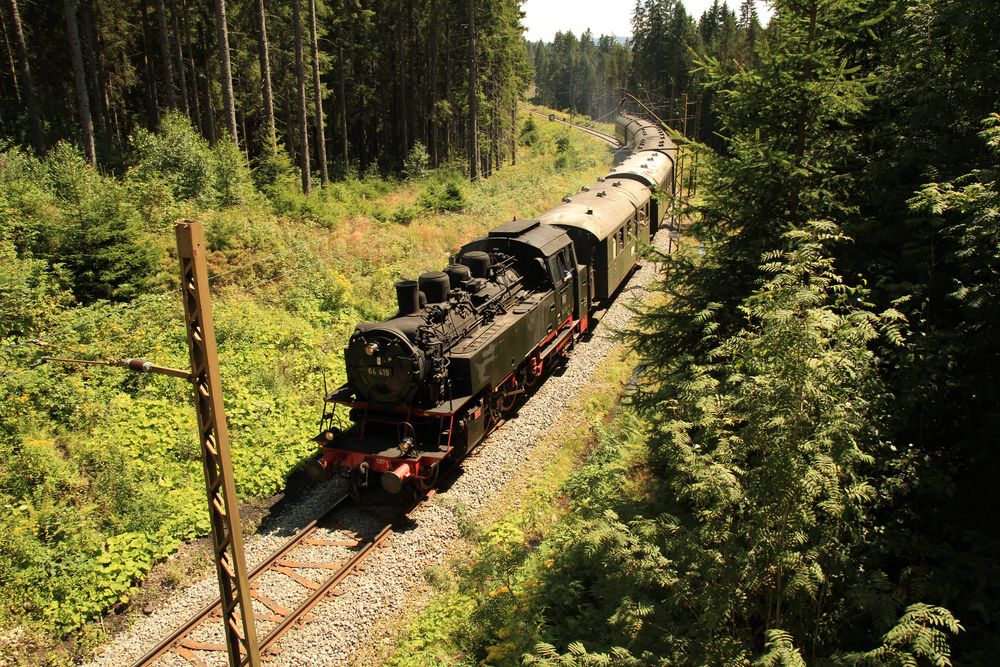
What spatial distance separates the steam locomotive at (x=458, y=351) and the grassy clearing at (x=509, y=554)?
1.42 meters

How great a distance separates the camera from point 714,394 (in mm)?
6000

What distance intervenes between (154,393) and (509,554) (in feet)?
26.1

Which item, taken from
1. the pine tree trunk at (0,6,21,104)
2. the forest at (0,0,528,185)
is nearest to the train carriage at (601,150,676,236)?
the forest at (0,0,528,185)

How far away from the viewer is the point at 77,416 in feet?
35.5

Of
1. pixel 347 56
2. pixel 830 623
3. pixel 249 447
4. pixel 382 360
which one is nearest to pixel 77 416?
pixel 249 447

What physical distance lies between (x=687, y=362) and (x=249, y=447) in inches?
330

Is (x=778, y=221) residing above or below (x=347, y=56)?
below

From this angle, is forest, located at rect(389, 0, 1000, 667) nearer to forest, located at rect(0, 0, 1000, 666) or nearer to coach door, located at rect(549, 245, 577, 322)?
forest, located at rect(0, 0, 1000, 666)

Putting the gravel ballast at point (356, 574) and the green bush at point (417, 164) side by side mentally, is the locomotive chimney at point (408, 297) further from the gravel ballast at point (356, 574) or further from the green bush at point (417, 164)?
the green bush at point (417, 164)

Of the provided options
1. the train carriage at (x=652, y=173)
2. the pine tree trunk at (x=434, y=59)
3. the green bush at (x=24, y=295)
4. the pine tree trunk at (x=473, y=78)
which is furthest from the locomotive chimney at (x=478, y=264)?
the pine tree trunk at (x=434, y=59)

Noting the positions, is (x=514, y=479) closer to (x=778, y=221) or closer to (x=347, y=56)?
(x=778, y=221)

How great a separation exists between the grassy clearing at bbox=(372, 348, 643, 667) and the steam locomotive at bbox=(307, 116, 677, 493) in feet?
4.67

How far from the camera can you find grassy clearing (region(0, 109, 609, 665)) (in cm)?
855

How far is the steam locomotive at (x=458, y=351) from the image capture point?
10.5 meters
